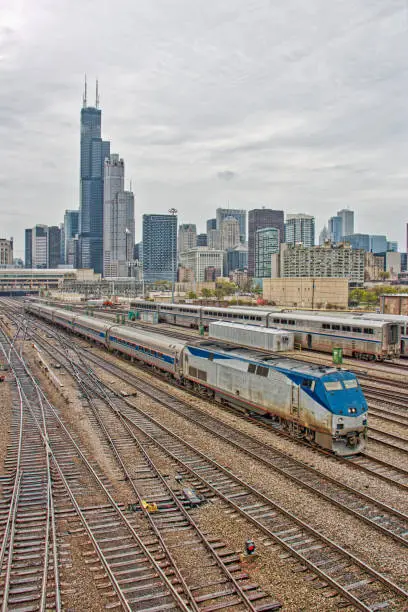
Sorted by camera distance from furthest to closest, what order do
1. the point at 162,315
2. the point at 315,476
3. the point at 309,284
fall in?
the point at 309,284 < the point at 162,315 < the point at 315,476

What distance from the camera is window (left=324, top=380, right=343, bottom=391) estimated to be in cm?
1848

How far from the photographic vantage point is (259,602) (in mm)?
10180

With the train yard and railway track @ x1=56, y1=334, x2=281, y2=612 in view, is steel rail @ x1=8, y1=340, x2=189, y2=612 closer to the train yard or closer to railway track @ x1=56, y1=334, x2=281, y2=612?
the train yard

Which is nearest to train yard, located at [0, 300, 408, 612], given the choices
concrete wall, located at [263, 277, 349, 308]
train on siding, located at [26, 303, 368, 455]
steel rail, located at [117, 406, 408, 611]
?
steel rail, located at [117, 406, 408, 611]

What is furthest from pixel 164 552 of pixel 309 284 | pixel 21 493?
pixel 309 284

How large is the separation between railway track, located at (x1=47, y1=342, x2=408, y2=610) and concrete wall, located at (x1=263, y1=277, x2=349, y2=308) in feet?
289

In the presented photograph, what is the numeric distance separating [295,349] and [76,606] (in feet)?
127

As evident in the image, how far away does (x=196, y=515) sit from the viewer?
1409 centimetres

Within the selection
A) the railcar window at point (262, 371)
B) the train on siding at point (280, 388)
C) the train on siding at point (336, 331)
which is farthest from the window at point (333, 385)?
the train on siding at point (336, 331)

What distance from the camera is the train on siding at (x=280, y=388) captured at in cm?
1842

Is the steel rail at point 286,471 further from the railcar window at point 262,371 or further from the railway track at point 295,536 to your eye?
the railcar window at point 262,371

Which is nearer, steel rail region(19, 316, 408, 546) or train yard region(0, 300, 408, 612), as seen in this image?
train yard region(0, 300, 408, 612)

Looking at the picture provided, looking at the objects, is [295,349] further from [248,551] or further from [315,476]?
[248,551]

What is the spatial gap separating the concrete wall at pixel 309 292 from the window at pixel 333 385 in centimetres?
8656
